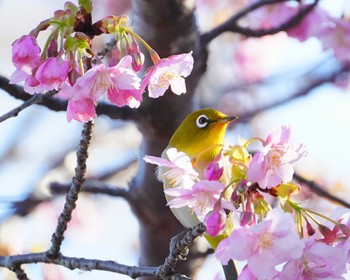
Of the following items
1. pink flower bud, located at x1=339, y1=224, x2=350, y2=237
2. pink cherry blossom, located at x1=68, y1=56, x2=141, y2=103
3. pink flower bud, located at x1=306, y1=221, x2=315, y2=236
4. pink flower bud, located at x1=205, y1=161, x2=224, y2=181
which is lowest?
pink flower bud, located at x1=339, y1=224, x2=350, y2=237

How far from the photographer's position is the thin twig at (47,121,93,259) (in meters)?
1.45

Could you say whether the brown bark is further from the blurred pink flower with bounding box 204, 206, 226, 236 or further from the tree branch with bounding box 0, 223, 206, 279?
the blurred pink flower with bounding box 204, 206, 226, 236

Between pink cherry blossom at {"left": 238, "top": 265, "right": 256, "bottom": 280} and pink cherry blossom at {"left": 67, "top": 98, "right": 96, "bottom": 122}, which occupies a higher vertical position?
pink cherry blossom at {"left": 67, "top": 98, "right": 96, "bottom": 122}

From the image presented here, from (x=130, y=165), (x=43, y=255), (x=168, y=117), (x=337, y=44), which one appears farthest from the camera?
(x=130, y=165)

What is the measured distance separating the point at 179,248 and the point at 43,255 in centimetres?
45

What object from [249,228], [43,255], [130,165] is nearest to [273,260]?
[249,228]

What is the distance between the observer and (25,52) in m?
1.25

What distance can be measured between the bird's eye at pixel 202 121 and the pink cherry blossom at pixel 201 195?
834mm

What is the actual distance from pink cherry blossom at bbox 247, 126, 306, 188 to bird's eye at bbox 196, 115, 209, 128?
0.82 metres

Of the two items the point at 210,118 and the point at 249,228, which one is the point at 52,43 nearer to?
the point at 249,228

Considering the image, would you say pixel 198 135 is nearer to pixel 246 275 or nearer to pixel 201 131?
pixel 201 131

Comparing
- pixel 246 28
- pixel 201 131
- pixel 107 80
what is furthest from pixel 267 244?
pixel 246 28

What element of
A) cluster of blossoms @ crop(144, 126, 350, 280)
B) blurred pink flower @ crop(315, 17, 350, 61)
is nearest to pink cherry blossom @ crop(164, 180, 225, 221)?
cluster of blossoms @ crop(144, 126, 350, 280)

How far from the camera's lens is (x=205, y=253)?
2479 mm
